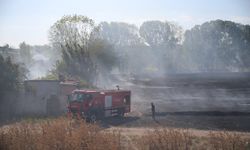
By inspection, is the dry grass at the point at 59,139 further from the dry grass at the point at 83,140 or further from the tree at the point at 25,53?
the tree at the point at 25,53

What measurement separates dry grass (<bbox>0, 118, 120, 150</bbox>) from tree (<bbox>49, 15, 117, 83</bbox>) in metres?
45.1

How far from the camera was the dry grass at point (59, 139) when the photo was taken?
11.8 m

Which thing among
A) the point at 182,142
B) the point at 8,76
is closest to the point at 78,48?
the point at 8,76

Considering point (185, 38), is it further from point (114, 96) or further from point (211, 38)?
point (114, 96)

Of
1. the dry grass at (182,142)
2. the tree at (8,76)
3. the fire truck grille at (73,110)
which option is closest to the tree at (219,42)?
the tree at (8,76)

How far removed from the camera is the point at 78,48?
60.9 meters

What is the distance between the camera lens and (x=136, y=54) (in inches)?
4592

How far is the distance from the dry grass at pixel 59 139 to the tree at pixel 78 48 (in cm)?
4505

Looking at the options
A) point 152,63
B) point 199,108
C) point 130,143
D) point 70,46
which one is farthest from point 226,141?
point 152,63

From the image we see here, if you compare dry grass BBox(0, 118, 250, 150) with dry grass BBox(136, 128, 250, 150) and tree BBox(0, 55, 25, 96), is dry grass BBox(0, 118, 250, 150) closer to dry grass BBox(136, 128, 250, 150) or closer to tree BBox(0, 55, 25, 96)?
dry grass BBox(136, 128, 250, 150)

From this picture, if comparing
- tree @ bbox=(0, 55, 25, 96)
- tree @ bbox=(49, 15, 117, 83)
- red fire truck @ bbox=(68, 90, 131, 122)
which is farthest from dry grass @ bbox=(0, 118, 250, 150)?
tree @ bbox=(49, 15, 117, 83)

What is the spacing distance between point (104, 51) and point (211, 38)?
58338mm

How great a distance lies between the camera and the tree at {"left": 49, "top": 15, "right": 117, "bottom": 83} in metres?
59.6

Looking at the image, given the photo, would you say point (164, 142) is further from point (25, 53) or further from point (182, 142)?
point (25, 53)
